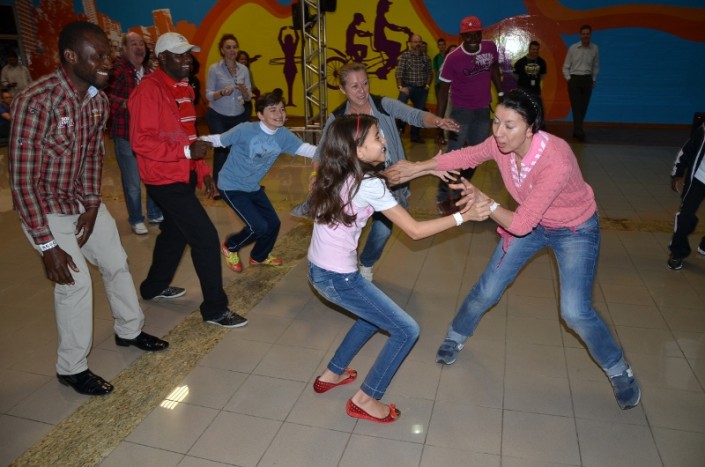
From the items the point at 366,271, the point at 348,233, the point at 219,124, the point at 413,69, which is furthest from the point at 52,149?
the point at 413,69

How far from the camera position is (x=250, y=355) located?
11.0 ft

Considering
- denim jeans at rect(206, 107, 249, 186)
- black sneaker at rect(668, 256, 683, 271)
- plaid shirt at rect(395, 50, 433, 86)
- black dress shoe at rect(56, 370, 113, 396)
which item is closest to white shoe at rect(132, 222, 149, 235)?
denim jeans at rect(206, 107, 249, 186)

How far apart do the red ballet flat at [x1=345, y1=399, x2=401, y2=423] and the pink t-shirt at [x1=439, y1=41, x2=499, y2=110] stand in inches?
166

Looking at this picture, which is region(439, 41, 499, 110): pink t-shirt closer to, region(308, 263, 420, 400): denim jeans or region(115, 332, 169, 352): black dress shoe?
region(308, 263, 420, 400): denim jeans

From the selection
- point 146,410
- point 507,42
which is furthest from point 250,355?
point 507,42

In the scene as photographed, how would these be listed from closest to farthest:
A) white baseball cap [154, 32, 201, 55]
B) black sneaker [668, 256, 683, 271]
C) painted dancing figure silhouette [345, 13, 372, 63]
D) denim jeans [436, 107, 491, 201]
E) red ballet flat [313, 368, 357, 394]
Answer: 1. red ballet flat [313, 368, 357, 394]
2. white baseball cap [154, 32, 201, 55]
3. black sneaker [668, 256, 683, 271]
4. denim jeans [436, 107, 491, 201]
5. painted dancing figure silhouette [345, 13, 372, 63]

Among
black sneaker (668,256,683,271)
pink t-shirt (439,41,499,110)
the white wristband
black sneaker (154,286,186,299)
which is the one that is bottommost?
black sneaker (154,286,186,299)

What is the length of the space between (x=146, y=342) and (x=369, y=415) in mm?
1591

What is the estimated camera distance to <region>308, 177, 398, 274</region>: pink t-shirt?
7.95 ft

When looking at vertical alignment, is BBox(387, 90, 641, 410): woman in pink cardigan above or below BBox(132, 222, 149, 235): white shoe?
above

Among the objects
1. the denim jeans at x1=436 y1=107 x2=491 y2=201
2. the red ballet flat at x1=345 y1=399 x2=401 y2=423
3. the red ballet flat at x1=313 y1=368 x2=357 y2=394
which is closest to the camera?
the red ballet flat at x1=345 y1=399 x2=401 y2=423

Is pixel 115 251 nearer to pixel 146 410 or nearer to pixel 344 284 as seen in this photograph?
pixel 146 410

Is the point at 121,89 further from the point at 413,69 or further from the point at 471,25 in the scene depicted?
the point at 413,69

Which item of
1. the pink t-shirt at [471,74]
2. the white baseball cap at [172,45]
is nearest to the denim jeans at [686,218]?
the pink t-shirt at [471,74]
